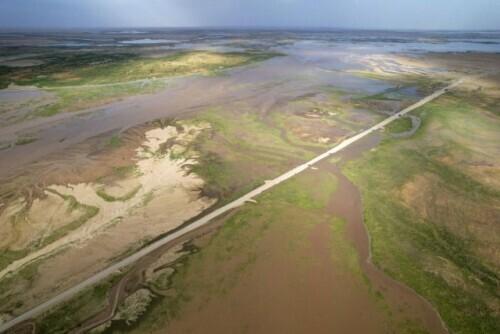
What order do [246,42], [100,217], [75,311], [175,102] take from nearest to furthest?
[75,311] < [100,217] < [175,102] < [246,42]

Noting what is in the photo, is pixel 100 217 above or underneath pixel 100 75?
underneath

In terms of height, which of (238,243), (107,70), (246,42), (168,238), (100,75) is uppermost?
(246,42)

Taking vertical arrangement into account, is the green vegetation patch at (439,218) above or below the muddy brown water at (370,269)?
above

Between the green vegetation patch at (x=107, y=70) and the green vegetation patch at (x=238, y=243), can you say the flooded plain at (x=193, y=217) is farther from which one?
the green vegetation patch at (x=107, y=70)

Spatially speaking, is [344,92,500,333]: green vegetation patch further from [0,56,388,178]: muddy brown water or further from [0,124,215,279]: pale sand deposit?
[0,56,388,178]: muddy brown water

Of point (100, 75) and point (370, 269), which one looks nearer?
point (370, 269)

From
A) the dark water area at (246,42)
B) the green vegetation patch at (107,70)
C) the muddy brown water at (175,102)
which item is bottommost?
the muddy brown water at (175,102)

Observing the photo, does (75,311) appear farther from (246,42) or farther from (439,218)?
(246,42)

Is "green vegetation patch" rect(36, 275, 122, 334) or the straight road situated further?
the straight road

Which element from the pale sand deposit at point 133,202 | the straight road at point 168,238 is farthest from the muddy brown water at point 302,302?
the pale sand deposit at point 133,202

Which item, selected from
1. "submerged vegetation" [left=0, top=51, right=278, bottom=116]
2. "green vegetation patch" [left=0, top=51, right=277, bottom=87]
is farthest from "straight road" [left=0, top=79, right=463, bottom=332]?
"green vegetation patch" [left=0, top=51, right=277, bottom=87]

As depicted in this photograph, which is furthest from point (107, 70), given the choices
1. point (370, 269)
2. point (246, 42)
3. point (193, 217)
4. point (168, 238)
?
point (246, 42)
